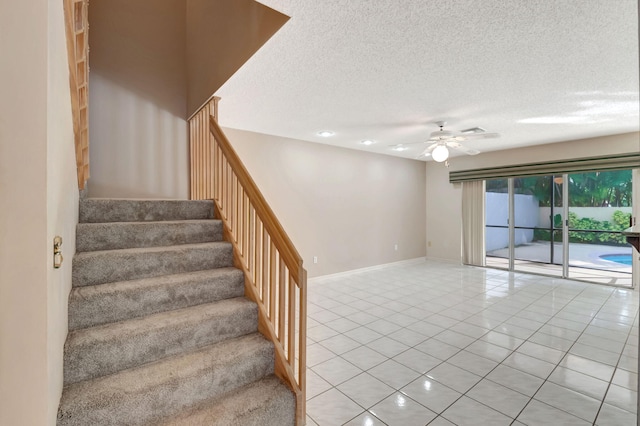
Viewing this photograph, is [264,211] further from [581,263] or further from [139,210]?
[581,263]

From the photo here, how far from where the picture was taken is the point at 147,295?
1826mm

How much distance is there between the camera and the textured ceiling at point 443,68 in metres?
1.79

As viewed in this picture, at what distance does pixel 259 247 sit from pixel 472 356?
2170 millimetres

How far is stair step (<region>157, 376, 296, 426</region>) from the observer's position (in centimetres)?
147

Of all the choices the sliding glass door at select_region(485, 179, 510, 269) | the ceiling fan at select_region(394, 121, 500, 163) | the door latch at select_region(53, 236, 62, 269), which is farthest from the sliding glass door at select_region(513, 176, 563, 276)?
the door latch at select_region(53, 236, 62, 269)

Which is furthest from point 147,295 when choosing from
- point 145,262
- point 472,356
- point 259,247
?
point 472,356

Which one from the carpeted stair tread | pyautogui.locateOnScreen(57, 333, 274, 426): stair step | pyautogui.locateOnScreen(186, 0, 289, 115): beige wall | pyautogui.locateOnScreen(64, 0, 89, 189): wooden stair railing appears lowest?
pyautogui.locateOnScreen(57, 333, 274, 426): stair step

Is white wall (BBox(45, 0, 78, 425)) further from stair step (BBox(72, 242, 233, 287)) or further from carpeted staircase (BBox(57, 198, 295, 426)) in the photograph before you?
stair step (BBox(72, 242, 233, 287))

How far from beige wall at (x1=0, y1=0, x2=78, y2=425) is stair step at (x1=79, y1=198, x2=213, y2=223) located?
1.48 metres

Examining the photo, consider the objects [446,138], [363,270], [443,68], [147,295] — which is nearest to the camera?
[147,295]

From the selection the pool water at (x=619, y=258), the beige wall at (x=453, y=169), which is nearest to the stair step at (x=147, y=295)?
the beige wall at (x=453, y=169)

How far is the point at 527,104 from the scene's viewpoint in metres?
3.25

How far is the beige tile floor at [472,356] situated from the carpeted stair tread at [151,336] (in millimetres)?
814

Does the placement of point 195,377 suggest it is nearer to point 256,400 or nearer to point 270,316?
point 256,400
